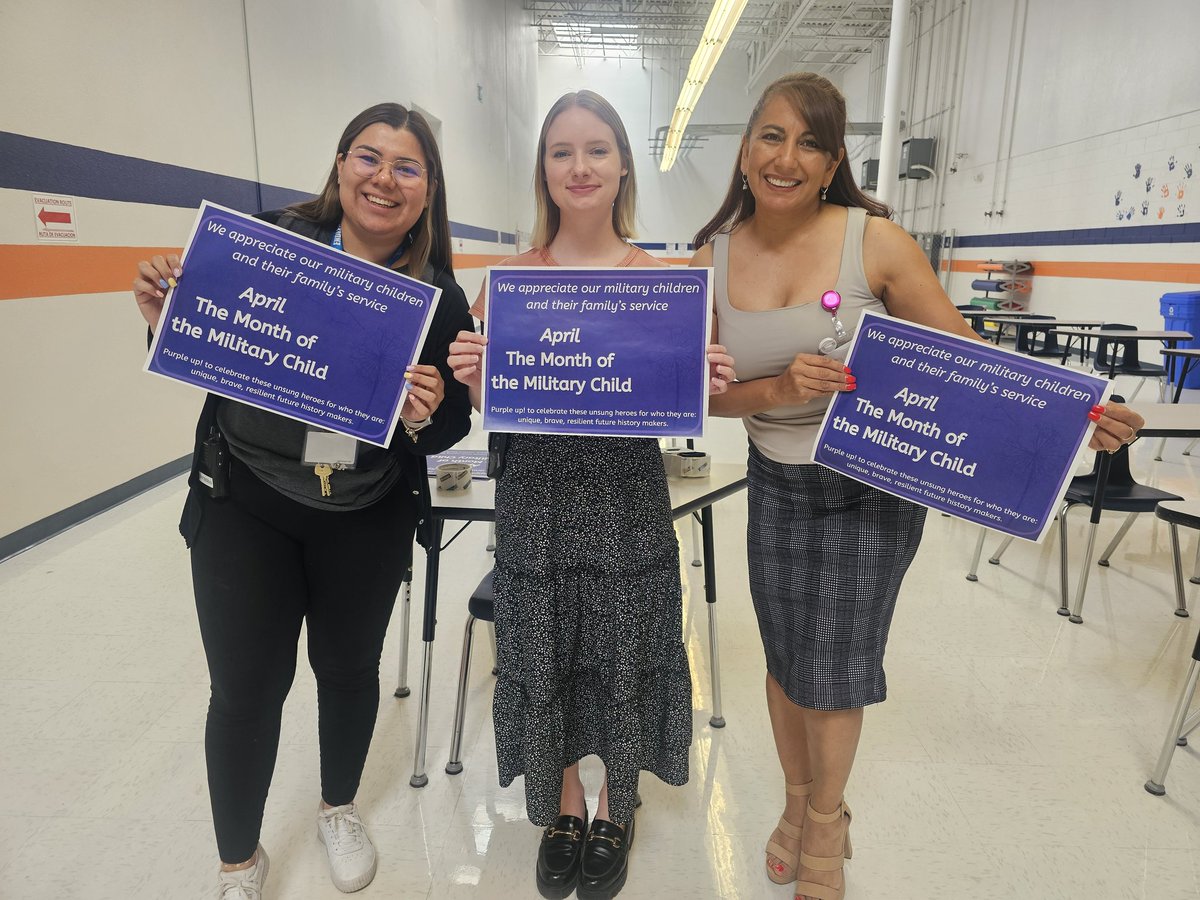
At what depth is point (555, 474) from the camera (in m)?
1.38

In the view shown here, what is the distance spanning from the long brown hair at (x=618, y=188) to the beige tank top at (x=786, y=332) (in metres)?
0.19

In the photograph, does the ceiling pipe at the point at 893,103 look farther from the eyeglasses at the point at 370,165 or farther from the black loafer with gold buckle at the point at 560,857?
the black loafer with gold buckle at the point at 560,857

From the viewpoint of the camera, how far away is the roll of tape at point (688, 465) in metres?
2.15

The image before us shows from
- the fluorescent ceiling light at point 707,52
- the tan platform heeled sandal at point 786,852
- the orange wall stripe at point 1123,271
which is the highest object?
the fluorescent ceiling light at point 707,52

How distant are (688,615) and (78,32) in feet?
12.4

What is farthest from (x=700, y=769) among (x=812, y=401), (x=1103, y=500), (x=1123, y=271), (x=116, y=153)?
(x=1123, y=271)

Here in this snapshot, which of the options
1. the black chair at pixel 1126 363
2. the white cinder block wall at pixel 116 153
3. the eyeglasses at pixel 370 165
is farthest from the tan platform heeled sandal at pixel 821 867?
the black chair at pixel 1126 363

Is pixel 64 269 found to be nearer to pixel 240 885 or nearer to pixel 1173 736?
pixel 240 885

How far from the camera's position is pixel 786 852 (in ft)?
5.36

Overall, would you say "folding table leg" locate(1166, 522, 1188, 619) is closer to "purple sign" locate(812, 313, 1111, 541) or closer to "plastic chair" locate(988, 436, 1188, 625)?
"plastic chair" locate(988, 436, 1188, 625)

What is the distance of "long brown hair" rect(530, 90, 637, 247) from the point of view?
4.37 feet

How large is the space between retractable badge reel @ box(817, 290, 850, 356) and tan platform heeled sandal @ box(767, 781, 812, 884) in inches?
38.9

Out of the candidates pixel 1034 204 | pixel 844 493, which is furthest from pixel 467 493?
pixel 1034 204

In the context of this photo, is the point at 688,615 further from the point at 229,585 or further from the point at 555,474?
the point at 229,585
